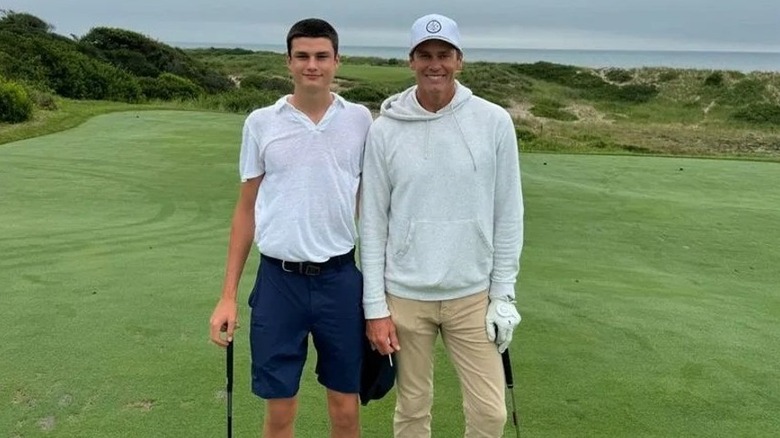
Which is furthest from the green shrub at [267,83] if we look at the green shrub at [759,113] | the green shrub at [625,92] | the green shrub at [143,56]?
the green shrub at [759,113]

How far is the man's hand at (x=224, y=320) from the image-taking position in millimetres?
2342

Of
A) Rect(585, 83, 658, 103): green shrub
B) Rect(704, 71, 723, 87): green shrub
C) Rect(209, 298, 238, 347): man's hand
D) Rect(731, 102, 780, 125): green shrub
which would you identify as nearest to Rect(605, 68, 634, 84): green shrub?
Rect(585, 83, 658, 103): green shrub

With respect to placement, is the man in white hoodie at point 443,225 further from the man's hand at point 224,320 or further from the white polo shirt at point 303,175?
the man's hand at point 224,320

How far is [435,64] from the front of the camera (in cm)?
216

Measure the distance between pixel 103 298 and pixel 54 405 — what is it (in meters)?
1.25

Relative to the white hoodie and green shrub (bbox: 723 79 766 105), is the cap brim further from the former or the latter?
green shrub (bbox: 723 79 766 105)

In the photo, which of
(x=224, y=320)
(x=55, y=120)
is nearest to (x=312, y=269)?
(x=224, y=320)

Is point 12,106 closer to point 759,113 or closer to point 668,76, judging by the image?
point 759,113

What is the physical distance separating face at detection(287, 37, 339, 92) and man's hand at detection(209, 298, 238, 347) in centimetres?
74

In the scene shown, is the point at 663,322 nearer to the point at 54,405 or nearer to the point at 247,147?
the point at 247,147

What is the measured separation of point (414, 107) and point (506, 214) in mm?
435

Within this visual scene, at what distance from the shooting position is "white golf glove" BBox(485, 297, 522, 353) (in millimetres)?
2260

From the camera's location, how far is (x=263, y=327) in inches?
88.8

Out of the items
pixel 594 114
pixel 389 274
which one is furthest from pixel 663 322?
pixel 594 114
